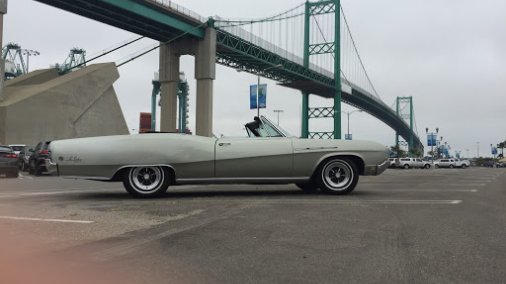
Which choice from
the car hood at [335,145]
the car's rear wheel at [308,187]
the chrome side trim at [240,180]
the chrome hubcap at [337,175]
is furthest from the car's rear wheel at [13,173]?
the chrome hubcap at [337,175]

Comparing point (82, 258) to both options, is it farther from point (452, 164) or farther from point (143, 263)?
point (452, 164)

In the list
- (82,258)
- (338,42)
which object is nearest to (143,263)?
(82,258)

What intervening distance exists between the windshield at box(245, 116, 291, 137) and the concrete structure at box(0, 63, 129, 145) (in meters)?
42.6

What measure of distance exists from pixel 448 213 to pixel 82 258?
4.94 m

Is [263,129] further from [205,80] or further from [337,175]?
[205,80]

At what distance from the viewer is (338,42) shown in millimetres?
73312

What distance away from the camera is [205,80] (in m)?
49.0

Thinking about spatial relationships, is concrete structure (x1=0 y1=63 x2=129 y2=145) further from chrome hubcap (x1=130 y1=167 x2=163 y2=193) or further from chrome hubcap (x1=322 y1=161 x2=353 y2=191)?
chrome hubcap (x1=322 y1=161 x2=353 y2=191)

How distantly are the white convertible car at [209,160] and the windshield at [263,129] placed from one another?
15 centimetres

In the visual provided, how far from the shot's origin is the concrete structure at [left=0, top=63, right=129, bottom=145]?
48.6 metres

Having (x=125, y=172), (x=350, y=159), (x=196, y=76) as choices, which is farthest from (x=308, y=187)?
(x=196, y=76)

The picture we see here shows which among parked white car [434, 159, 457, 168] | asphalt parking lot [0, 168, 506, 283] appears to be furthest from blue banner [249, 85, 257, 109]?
parked white car [434, 159, 457, 168]

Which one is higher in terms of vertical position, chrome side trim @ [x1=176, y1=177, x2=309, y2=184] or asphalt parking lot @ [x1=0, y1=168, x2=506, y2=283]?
chrome side trim @ [x1=176, y1=177, x2=309, y2=184]

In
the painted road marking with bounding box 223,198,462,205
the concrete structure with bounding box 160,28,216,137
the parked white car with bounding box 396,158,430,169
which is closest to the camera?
the painted road marking with bounding box 223,198,462,205
